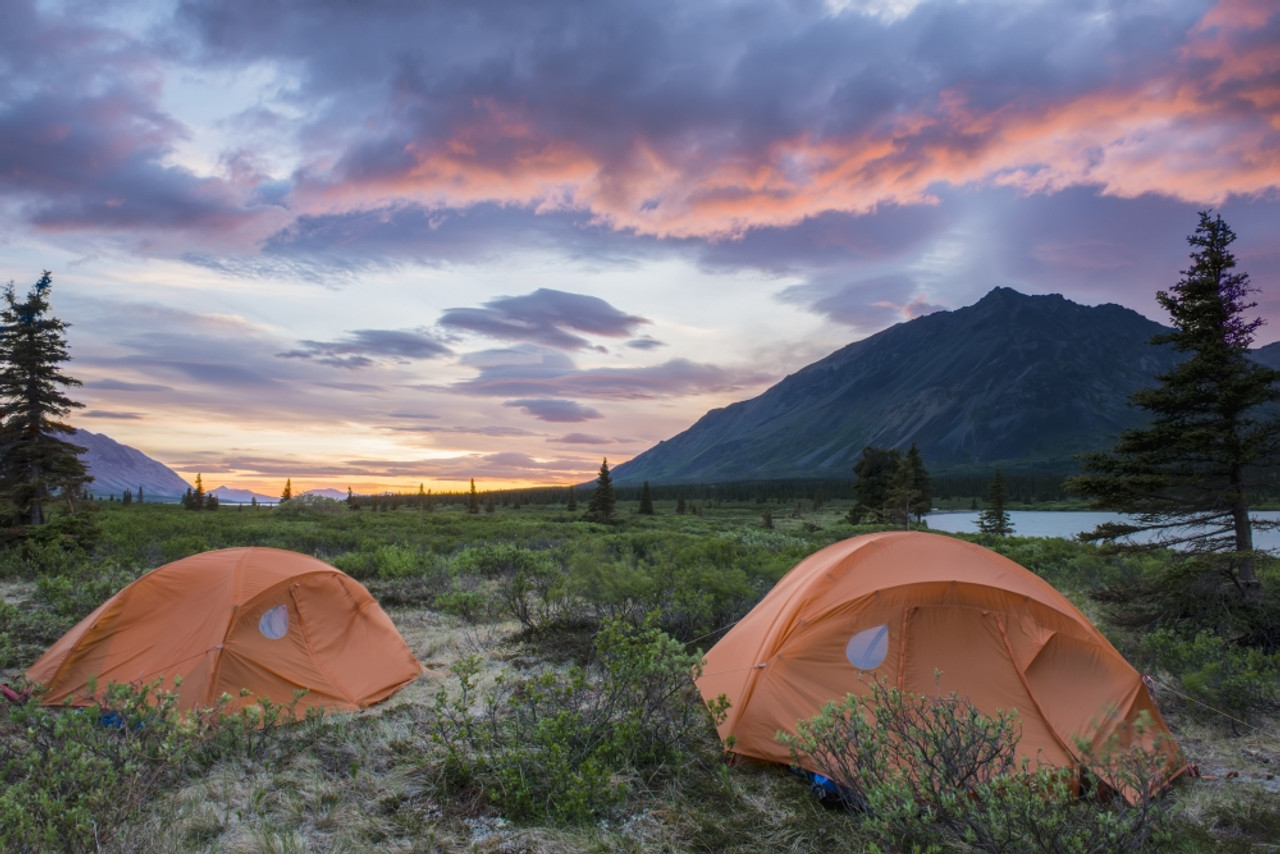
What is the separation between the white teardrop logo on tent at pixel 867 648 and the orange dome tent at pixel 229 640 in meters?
5.76

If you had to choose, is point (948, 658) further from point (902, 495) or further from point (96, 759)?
point (902, 495)

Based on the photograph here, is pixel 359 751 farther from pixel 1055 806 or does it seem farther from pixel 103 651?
pixel 1055 806

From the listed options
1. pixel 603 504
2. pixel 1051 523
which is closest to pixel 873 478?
pixel 603 504

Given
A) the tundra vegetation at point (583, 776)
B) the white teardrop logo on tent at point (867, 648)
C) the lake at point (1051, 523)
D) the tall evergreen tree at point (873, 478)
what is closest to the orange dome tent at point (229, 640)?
the tundra vegetation at point (583, 776)

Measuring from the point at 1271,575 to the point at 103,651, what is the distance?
17.6 meters

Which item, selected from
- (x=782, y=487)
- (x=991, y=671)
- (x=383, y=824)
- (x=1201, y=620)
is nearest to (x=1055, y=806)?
(x=991, y=671)

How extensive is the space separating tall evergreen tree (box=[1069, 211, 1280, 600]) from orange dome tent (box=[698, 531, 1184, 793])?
4770 millimetres

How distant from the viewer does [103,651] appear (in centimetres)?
775

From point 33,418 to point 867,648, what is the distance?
24.8m

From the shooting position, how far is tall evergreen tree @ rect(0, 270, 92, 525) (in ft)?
64.4

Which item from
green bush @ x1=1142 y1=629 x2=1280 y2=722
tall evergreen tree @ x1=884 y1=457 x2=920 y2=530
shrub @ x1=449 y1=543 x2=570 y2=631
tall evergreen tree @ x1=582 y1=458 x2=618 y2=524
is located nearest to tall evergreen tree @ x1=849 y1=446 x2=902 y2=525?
tall evergreen tree @ x1=884 y1=457 x2=920 y2=530

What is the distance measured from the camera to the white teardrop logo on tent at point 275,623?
7863 millimetres

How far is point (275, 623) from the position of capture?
798 cm

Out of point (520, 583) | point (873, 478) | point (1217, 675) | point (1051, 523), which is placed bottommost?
point (1051, 523)
